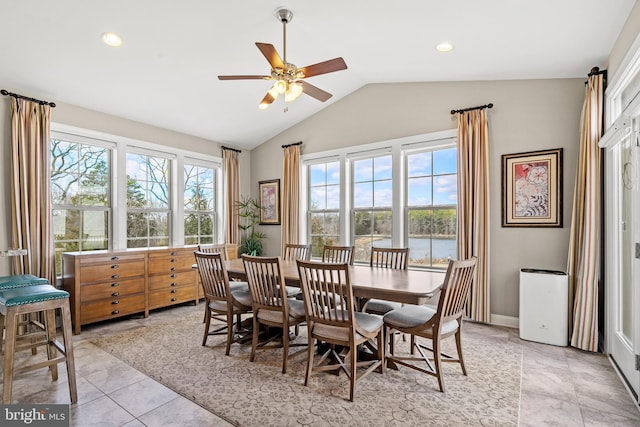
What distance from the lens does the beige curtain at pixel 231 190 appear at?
5.83m

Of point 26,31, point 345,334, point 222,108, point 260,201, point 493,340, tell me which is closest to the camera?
point 345,334

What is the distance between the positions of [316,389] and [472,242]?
256 centimetres

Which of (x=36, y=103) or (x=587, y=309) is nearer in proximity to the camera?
(x=587, y=309)

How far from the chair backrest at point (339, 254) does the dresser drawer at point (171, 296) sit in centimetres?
220

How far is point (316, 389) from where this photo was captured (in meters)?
2.45

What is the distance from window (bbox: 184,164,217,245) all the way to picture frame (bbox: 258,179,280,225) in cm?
85

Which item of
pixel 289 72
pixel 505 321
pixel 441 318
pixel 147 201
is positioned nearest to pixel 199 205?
pixel 147 201

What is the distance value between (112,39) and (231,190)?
309 cm

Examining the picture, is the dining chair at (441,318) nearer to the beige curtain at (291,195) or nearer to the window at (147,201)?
the beige curtain at (291,195)

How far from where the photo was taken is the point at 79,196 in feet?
13.8

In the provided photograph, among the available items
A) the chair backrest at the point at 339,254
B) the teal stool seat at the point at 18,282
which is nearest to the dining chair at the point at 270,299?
the chair backrest at the point at 339,254

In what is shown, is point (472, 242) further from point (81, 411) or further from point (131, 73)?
point (131, 73)

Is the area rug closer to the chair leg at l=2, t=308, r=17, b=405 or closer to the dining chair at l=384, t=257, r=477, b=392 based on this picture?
the dining chair at l=384, t=257, r=477, b=392

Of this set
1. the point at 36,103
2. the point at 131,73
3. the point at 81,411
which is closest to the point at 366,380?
the point at 81,411
